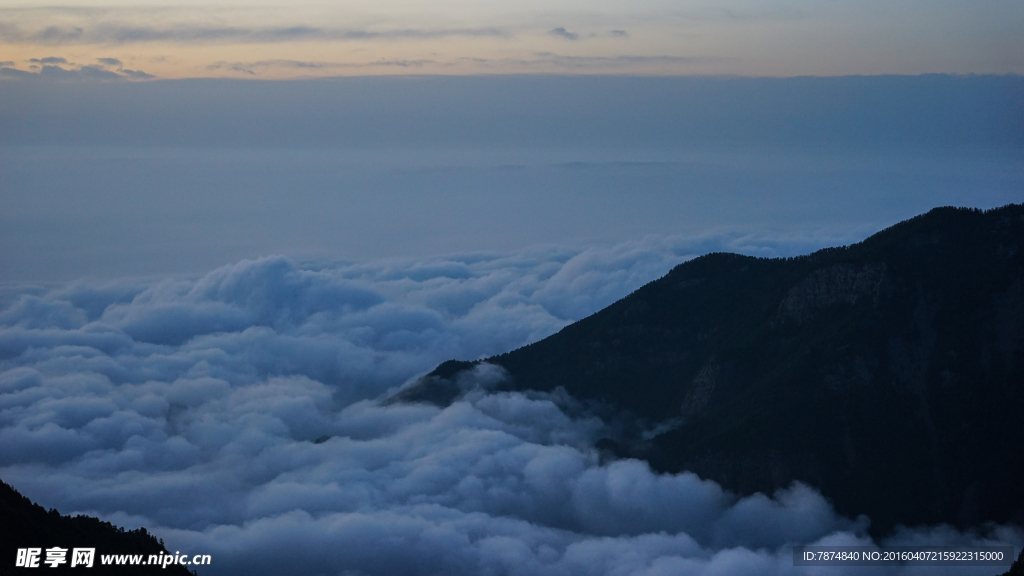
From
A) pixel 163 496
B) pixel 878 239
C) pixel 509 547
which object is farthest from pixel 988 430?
pixel 163 496

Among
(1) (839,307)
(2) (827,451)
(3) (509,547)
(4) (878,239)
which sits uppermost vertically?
(4) (878,239)

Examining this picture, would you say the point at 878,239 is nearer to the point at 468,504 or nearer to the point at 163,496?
the point at 468,504

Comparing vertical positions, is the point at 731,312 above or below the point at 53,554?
above

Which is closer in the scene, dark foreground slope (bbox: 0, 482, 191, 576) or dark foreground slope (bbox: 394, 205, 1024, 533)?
dark foreground slope (bbox: 0, 482, 191, 576)

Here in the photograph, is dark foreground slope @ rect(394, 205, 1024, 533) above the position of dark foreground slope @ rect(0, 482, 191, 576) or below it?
above

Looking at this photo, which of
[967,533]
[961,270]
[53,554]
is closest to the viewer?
[53,554]

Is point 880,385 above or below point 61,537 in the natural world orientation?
above
